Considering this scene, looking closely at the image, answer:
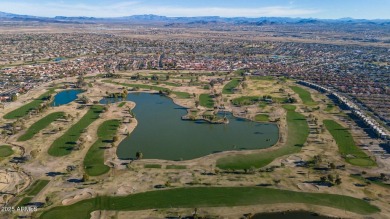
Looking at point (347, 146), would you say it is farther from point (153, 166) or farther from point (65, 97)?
point (65, 97)

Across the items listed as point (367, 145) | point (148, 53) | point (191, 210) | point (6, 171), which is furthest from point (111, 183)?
point (148, 53)

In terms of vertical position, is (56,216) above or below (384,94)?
below

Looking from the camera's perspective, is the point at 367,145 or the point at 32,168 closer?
the point at 32,168

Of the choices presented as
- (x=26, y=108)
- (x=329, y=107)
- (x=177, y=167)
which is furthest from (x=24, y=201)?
(x=329, y=107)

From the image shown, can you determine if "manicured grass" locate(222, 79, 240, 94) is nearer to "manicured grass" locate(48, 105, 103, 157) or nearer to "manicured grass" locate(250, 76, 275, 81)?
"manicured grass" locate(250, 76, 275, 81)

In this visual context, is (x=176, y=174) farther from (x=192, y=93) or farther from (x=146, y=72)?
(x=146, y=72)
